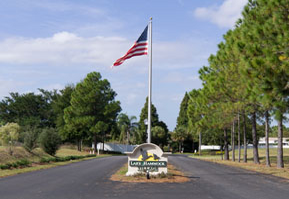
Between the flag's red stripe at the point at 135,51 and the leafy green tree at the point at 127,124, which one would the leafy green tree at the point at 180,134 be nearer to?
the leafy green tree at the point at 127,124

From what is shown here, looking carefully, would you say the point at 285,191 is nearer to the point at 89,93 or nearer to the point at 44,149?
the point at 44,149

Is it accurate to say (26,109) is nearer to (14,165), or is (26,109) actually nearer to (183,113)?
(183,113)

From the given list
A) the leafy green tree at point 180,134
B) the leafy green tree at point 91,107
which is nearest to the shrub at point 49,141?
the leafy green tree at point 91,107

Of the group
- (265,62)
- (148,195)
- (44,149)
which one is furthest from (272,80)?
(44,149)

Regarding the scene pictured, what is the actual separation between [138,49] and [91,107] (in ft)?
155

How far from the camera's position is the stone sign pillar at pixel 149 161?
59.5 feet

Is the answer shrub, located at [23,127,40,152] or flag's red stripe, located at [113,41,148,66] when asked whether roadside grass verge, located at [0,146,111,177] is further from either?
flag's red stripe, located at [113,41,148,66]

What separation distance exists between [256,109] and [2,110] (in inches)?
2831

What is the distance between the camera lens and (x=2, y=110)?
3474 inches

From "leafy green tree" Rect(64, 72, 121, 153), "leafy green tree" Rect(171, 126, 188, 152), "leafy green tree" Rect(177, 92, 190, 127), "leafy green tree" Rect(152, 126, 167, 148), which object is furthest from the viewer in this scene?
"leafy green tree" Rect(177, 92, 190, 127)

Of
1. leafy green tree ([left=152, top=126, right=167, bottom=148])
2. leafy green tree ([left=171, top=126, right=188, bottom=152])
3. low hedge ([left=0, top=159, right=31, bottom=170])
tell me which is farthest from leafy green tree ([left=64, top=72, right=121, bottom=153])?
low hedge ([left=0, top=159, right=31, bottom=170])

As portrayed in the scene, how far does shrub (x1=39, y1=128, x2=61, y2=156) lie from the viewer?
3666cm

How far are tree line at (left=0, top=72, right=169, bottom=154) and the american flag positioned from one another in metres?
14.4

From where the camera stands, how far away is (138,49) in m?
19.0
